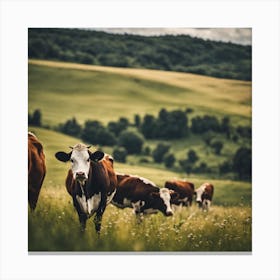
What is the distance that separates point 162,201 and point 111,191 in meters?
0.65

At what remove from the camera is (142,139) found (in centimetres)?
893

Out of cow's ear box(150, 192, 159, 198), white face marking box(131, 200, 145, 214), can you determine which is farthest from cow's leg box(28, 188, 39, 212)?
cow's ear box(150, 192, 159, 198)

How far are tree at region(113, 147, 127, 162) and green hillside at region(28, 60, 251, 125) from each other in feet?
1.32

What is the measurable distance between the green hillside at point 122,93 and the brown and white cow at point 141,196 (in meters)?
0.85

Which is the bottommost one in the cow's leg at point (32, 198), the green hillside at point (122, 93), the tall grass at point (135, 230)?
the tall grass at point (135, 230)

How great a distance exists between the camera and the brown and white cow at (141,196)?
875cm

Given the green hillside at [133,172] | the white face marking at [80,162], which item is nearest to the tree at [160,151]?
the green hillside at [133,172]

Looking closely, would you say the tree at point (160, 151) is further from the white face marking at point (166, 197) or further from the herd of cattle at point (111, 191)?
the white face marking at point (166, 197)

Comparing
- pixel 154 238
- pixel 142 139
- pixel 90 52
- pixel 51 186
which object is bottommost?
pixel 154 238

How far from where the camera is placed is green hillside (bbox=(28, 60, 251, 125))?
889 cm

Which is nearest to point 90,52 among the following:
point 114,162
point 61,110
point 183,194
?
point 61,110

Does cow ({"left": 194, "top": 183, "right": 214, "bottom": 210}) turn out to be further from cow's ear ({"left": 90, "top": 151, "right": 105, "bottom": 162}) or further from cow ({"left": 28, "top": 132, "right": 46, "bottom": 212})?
cow ({"left": 28, "top": 132, "right": 46, "bottom": 212})
